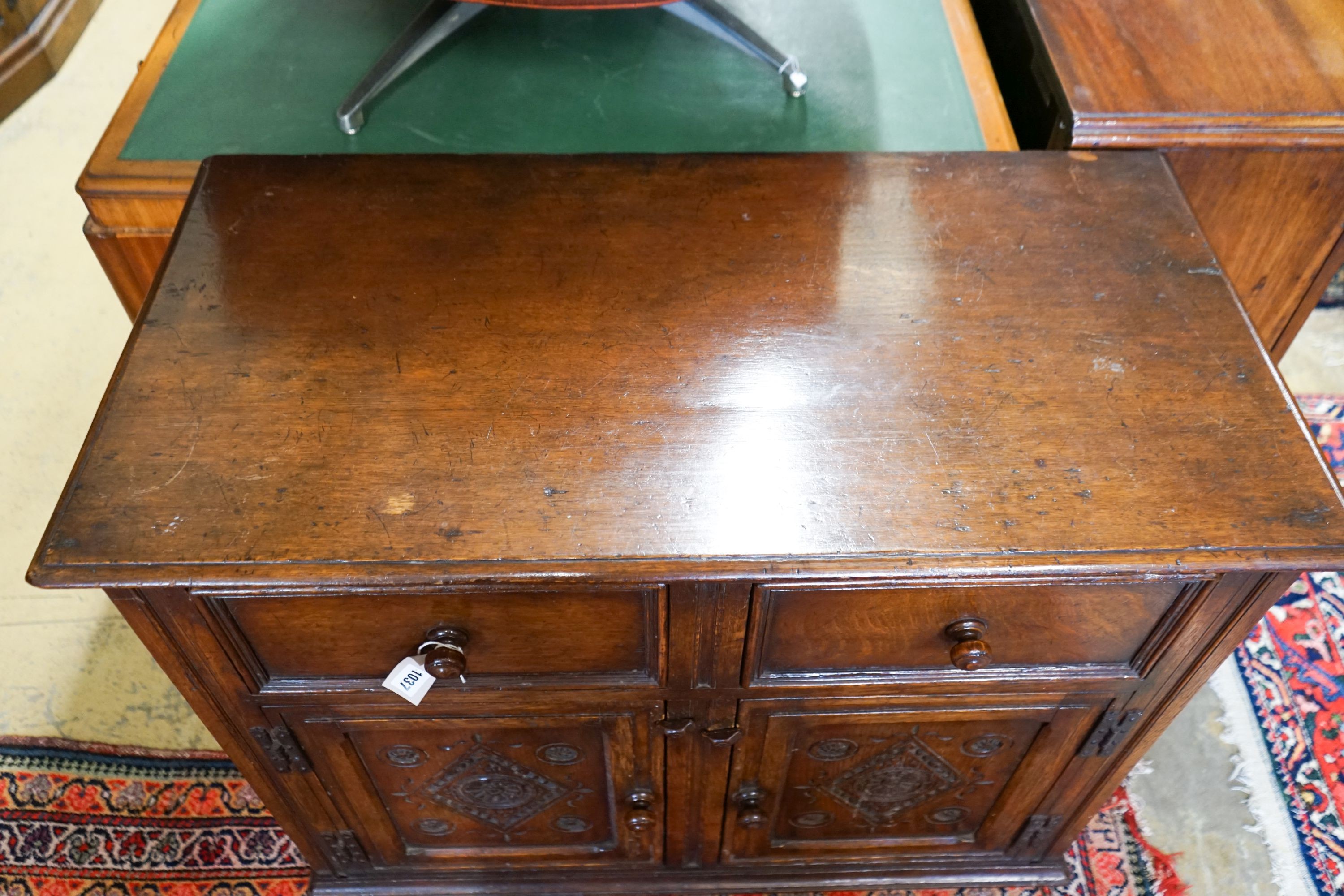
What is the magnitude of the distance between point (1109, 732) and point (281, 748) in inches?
30.6

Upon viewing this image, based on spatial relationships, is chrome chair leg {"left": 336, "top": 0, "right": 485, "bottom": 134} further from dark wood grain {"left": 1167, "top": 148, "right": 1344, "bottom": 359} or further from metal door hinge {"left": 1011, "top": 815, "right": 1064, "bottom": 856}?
metal door hinge {"left": 1011, "top": 815, "right": 1064, "bottom": 856}

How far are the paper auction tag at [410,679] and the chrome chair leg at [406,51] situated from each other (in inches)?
25.2

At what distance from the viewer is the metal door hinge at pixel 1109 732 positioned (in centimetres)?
91

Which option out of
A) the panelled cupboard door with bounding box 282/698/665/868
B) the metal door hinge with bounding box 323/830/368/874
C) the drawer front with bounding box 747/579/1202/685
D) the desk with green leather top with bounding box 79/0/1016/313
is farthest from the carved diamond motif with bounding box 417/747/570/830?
the desk with green leather top with bounding box 79/0/1016/313

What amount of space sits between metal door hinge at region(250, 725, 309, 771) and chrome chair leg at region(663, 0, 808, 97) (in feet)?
2.91

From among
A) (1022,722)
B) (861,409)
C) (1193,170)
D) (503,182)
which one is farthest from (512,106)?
(1022,722)

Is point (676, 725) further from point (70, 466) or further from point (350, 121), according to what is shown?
point (70, 466)

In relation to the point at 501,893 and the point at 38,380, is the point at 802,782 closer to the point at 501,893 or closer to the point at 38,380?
the point at 501,893

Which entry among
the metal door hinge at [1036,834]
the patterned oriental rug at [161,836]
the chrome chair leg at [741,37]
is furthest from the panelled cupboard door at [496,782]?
the chrome chair leg at [741,37]

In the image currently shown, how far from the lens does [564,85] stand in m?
1.18

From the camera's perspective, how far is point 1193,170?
1.02 meters

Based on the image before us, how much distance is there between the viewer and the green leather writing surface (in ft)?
3.66

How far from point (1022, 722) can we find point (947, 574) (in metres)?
0.32

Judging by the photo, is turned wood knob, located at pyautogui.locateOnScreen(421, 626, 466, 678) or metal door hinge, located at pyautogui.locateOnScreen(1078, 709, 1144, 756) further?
metal door hinge, located at pyautogui.locateOnScreen(1078, 709, 1144, 756)
